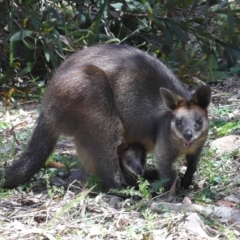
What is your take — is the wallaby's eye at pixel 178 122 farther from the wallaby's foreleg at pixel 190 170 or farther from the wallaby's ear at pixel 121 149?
the wallaby's ear at pixel 121 149

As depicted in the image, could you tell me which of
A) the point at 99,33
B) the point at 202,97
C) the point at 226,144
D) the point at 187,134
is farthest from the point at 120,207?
the point at 99,33

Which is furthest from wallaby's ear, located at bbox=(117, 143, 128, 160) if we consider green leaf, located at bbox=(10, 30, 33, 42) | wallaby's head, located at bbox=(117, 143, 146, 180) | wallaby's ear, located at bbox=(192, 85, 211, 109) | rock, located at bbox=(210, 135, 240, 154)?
green leaf, located at bbox=(10, 30, 33, 42)

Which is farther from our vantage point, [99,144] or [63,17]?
[63,17]

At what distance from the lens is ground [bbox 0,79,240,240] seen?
476 centimetres

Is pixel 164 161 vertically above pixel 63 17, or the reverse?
pixel 63 17

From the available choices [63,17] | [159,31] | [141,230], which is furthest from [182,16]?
[141,230]

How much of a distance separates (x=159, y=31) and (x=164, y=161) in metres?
4.33

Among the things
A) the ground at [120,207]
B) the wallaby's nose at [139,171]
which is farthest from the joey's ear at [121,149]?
the ground at [120,207]

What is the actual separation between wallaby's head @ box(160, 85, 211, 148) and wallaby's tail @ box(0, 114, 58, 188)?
3.35 feet

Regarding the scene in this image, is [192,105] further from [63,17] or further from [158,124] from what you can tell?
[63,17]

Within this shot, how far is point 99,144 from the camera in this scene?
230 inches

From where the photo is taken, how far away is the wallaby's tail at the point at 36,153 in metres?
6.00

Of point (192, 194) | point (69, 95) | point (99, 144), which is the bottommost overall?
point (192, 194)

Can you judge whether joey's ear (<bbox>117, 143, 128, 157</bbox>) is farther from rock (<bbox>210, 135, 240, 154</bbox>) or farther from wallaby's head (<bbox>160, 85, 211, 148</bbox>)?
rock (<bbox>210, 135, 240, 154</bbox>)
